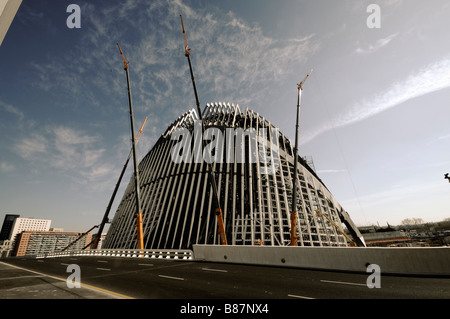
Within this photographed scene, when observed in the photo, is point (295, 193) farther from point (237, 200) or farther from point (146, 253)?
point (146, 253)

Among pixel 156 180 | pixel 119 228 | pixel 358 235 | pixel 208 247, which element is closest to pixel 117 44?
pixel 156 180

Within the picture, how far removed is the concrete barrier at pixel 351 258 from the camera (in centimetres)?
962

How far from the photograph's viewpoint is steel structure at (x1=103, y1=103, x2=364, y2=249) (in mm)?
26453

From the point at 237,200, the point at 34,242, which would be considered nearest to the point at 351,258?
the point at 237,200

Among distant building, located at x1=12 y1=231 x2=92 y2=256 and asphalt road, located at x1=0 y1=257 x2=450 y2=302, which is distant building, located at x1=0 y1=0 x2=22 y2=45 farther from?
distant building, located at x1=12 y1=231 x2=92 y2=256

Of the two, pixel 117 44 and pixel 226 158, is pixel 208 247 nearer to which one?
pixel 226 158
